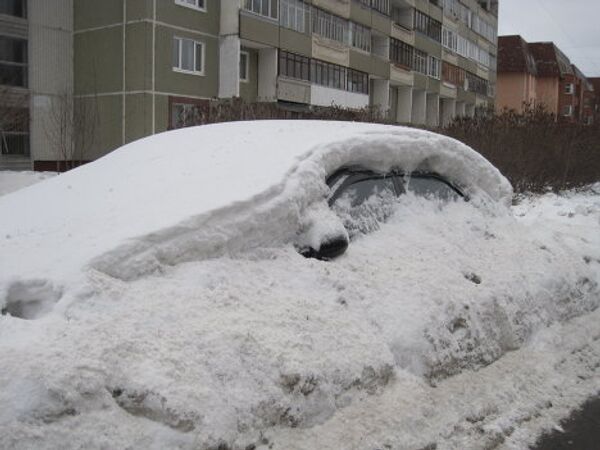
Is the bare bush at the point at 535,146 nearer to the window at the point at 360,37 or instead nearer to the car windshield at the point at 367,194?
the car windshield at the point at 367,194

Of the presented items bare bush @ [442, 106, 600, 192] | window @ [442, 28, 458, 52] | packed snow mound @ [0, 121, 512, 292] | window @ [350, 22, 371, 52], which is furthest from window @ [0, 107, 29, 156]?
window @ [442, 28, 458, 52]

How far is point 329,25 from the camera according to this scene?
3456cm

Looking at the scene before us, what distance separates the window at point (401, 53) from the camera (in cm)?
4334

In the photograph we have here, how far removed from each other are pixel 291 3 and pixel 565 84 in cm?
6292

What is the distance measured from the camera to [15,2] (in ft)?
91.9

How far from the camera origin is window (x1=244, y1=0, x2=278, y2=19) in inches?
Result: 1134

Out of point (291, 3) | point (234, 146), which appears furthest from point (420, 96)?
point (234, 146)

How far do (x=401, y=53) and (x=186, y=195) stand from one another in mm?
43421

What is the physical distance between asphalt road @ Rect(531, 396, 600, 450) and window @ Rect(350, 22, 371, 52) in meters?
34.8

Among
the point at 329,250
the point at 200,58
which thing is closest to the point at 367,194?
the point at 329,250

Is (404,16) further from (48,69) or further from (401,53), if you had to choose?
(48,69)

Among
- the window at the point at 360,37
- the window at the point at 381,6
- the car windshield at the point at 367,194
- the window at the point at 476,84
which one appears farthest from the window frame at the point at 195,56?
the window at the point at 476,84

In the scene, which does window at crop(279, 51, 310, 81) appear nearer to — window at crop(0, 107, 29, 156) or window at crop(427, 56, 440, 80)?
window at crop(0, 107, 29, 156)

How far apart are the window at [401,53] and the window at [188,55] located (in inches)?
723
